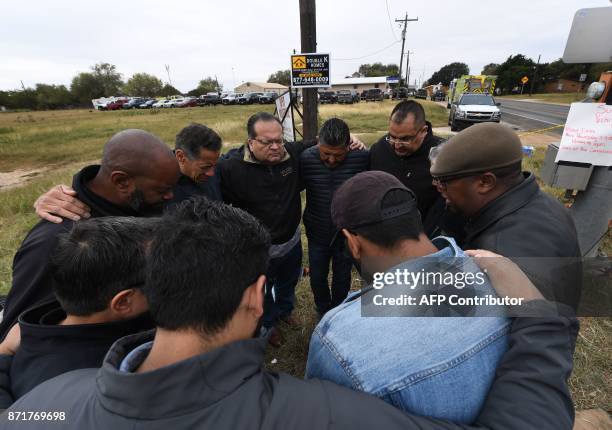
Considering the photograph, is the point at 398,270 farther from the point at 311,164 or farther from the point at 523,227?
the point at 311,164

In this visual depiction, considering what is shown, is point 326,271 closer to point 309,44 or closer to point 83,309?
point 83,309

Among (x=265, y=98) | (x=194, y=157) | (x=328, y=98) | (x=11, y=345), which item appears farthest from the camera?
(x=265, y=98)

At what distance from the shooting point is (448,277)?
1.06 meters

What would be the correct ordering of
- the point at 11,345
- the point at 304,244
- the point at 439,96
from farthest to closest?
the point at 439,96
the point at 304,244
the point at 11,345

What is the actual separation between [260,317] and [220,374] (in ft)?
0.80

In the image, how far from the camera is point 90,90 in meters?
66.6

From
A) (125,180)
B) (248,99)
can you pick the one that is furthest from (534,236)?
(248,99)

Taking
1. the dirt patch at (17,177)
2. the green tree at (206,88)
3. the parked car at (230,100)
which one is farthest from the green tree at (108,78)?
the dirt patch at (17,177)

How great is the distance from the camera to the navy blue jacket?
2.87 m

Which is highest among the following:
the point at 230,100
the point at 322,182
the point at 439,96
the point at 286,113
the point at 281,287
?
the point at 286,113

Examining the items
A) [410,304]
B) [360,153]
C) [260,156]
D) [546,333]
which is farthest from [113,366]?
[360,153]

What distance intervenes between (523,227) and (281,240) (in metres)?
1.97

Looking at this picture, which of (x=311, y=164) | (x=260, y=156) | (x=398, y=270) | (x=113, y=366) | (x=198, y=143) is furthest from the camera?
(x=311, y=164)

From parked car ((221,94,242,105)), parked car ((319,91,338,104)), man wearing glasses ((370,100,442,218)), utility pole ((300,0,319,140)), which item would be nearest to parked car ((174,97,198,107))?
parked car ((221,94,242,105))
